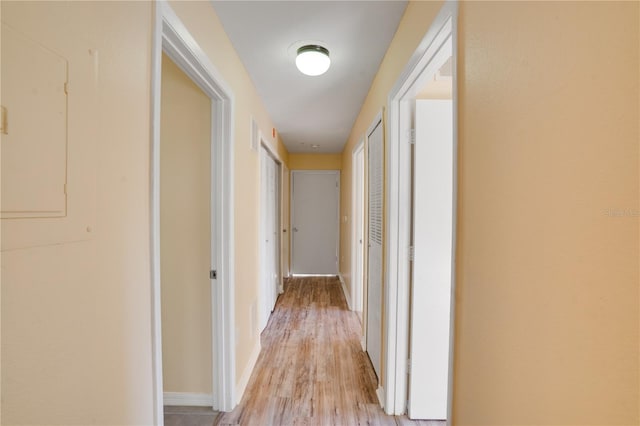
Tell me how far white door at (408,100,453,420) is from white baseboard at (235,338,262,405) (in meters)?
1.16

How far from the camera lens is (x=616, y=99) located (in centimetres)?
43

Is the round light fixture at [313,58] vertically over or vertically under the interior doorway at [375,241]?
over

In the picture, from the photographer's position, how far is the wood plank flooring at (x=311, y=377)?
1.80 m

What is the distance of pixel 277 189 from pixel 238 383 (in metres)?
2.75

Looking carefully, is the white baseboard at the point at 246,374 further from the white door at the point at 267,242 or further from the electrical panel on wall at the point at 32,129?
the electrical panel on wall at the point at 32,129

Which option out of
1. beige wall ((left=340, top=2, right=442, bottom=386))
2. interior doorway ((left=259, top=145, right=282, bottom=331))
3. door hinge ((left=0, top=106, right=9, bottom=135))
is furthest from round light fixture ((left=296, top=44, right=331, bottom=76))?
door hinge ((left=0, top=106, right=9, bottom=135))

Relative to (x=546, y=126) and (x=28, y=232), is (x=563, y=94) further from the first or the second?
(x=28, y=232)

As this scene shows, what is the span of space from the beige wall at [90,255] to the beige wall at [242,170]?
1.86 ft

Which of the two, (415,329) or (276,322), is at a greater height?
(415,329)

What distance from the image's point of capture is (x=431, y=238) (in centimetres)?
172

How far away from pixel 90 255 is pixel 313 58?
1618 millimetres

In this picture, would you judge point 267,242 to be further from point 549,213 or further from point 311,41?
point 549,213

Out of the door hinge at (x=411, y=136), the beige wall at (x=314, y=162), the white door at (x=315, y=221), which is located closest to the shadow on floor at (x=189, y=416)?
the door hinge at (x=411, y=136)

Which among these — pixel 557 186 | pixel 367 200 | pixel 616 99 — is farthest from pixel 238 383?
pixel 616 99
